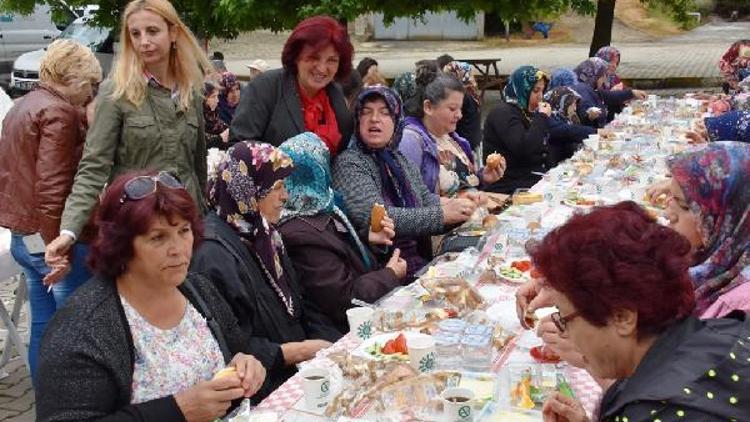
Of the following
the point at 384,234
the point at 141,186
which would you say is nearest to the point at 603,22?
the point at 384,234

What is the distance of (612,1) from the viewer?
16125 millimetres

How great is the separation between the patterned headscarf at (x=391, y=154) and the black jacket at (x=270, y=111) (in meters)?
0.34

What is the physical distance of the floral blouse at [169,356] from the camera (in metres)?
2.32

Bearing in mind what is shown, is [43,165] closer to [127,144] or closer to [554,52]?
[127,144]

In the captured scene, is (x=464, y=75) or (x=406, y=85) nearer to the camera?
(x=406, y=85)

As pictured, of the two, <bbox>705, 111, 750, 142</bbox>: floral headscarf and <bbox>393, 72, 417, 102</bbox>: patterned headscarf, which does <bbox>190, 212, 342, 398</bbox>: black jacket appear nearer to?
<bbox>705, 111, 750, 142</bbox>: floral headscarf

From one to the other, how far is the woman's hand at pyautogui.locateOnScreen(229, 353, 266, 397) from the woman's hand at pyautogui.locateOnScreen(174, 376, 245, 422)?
0.09 meters

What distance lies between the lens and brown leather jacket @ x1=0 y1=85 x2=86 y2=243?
3865 mm

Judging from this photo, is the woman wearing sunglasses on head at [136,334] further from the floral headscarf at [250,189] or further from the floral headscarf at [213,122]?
the floral headscarf at [213,122]

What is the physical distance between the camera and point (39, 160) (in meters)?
3.88

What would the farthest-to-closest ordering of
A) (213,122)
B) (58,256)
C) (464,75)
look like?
(213,122) < (464,75) < (58,256)

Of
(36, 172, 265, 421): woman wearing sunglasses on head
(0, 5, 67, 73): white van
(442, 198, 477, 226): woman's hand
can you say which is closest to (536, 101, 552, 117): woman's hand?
(442, 198, 477, 226): woman's hand

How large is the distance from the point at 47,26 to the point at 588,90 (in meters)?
12.6

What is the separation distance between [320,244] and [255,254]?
18.0 inches
